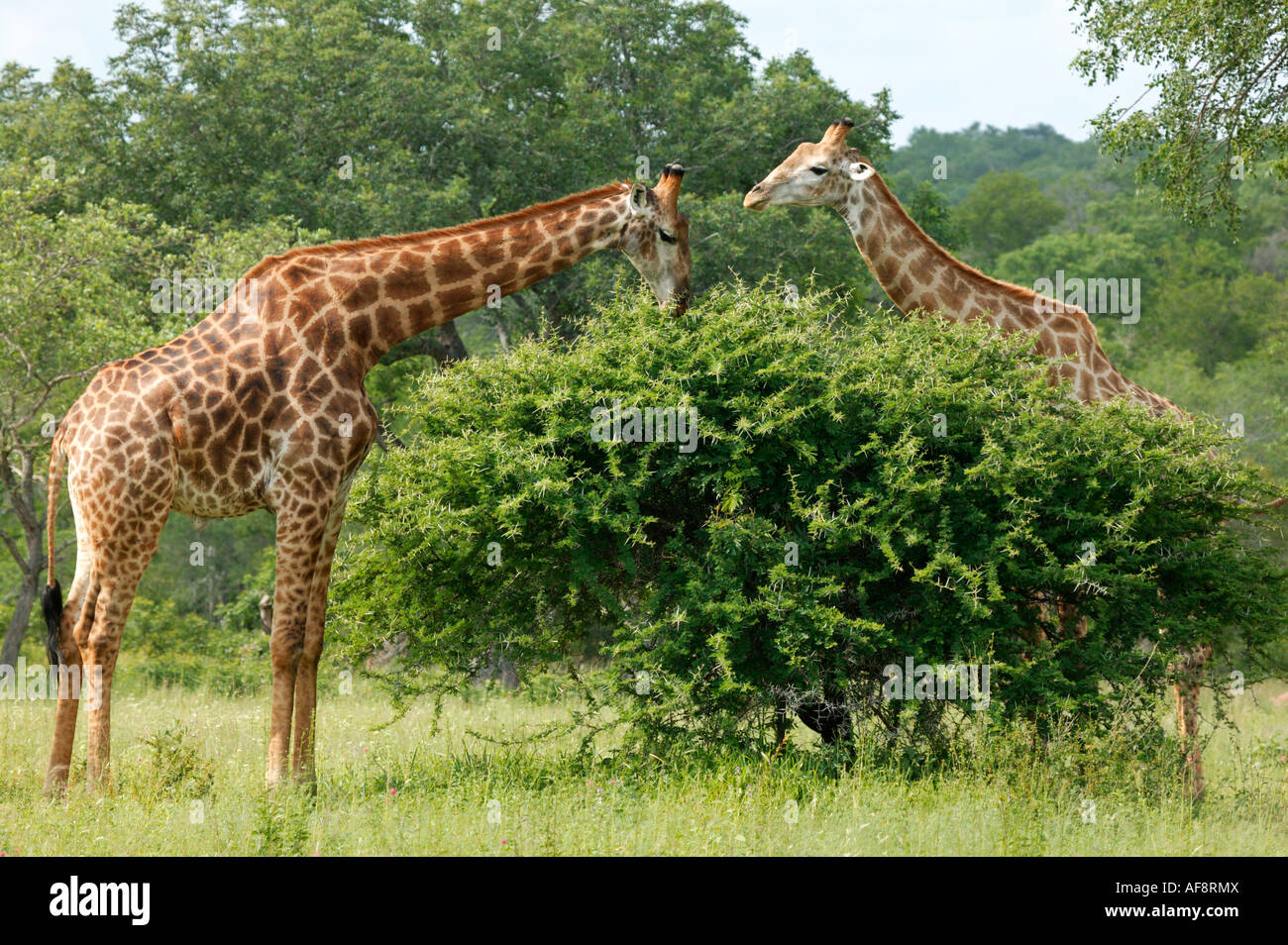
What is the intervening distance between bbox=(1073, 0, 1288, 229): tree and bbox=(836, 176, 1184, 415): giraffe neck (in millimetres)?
3896

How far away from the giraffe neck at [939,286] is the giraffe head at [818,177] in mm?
93

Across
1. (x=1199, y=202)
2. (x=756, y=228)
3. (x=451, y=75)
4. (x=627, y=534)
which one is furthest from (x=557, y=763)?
(x=451, y=75)

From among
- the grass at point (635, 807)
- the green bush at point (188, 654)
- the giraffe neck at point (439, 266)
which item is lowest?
the green bush at point (188, 654)

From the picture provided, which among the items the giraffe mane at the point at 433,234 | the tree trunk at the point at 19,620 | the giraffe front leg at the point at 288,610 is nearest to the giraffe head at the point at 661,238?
the giraffe mane at the point at 433,234

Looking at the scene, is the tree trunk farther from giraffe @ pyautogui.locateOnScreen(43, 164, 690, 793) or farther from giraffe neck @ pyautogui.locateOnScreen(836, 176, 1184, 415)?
giraffe neck @ pyautogui.locateOnScreen(836, 176, 1184, 415)

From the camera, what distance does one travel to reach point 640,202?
9875 mm

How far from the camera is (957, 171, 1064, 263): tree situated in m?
63.7

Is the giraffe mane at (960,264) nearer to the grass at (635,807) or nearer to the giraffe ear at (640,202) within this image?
the giraffe ear at (640,202)

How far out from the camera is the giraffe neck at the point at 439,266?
30.2ft

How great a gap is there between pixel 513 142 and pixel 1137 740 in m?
17.7

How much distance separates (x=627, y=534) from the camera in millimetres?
9242

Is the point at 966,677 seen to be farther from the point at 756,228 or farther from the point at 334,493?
the point at 756,228

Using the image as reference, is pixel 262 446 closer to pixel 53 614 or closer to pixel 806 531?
pixel 53 614

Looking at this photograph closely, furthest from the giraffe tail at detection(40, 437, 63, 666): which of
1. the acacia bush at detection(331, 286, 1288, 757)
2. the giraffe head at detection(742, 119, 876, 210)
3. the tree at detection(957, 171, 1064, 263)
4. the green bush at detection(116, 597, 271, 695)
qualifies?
the tree at detection(957, 171, 1064, 263)
